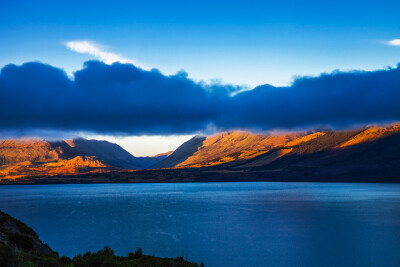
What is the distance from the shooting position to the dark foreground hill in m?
23.7

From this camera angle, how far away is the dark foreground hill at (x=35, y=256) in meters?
23.7

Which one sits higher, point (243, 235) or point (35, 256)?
point (35, 256)

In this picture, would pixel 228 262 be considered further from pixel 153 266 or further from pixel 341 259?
pixel 153 266

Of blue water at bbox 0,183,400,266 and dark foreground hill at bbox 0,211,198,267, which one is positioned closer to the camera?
dark foreground hill at bbox 0,211,198,267

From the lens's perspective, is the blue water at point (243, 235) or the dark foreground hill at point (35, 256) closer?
the dark foreground hill at point (35, 256)

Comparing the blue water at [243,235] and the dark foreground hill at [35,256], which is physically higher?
the dark foreground hill at [35,256]

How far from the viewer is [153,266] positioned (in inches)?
1414

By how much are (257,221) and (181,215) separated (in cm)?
2559

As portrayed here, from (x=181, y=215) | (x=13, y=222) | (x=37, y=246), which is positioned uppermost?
(x=13, y=222)

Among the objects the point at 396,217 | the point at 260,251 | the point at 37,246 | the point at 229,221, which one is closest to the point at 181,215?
the point at 229,221

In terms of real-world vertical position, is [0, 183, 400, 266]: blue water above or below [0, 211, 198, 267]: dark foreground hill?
below

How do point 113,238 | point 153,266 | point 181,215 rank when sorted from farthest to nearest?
point 181,215, point 113,238, point 153,266

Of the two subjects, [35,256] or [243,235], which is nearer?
[35,256]

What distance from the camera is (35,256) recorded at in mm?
27328
